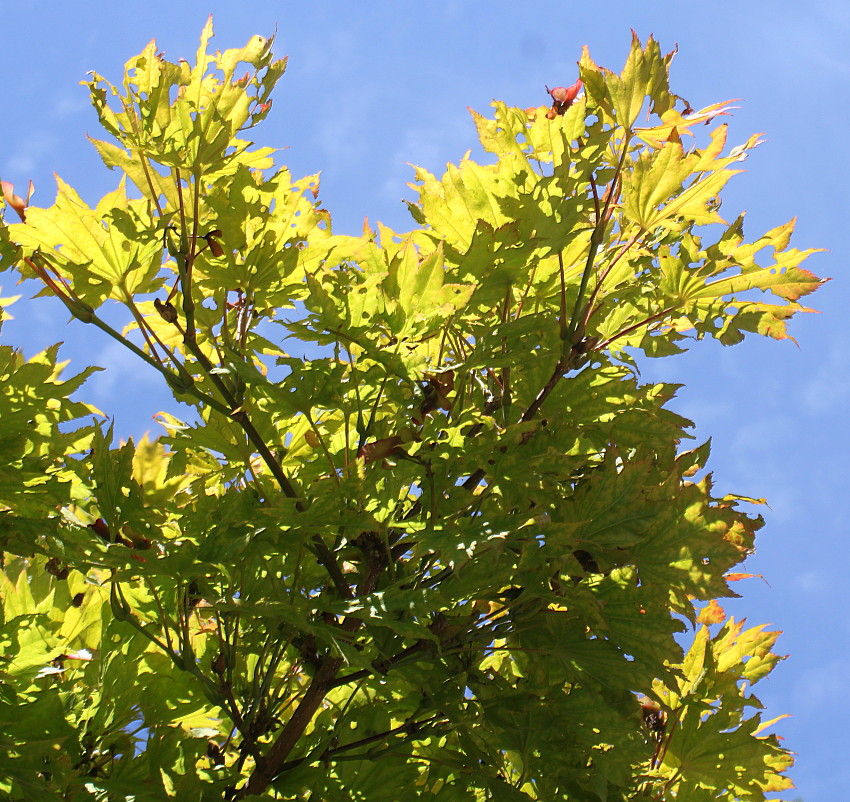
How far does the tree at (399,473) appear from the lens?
136 cm

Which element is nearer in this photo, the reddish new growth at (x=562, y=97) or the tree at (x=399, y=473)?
the tree at (x=399, y=473)

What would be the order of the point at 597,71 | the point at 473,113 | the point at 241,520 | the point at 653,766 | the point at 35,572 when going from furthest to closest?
1. the point at 35,572
2. the point at 653,766
3. the point at 473,113
4. the point at 597,71
5. the point at 241,520

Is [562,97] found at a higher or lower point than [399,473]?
higher

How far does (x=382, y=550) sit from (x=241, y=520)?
0.31m

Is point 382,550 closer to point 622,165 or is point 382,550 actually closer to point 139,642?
point 139,642

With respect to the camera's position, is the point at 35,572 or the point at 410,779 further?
the point at 35,572

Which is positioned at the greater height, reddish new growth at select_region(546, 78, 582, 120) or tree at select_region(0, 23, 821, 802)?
reddish new growth at select_region(546, 78, 582, 120)

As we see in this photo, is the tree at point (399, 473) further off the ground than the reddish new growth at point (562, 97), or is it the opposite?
the reddish new growth at point (562, 97)

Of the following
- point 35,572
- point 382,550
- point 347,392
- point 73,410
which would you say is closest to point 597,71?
point 347,392

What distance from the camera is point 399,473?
1.34m

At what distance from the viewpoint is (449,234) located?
5.03 ft

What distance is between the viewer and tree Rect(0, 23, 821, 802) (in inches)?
53.6

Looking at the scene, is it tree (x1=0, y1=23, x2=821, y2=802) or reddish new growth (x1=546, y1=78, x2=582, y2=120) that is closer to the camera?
tree (x1=0, y1=23, x2=821, y2=802)

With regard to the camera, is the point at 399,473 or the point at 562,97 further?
the point at 562,97
